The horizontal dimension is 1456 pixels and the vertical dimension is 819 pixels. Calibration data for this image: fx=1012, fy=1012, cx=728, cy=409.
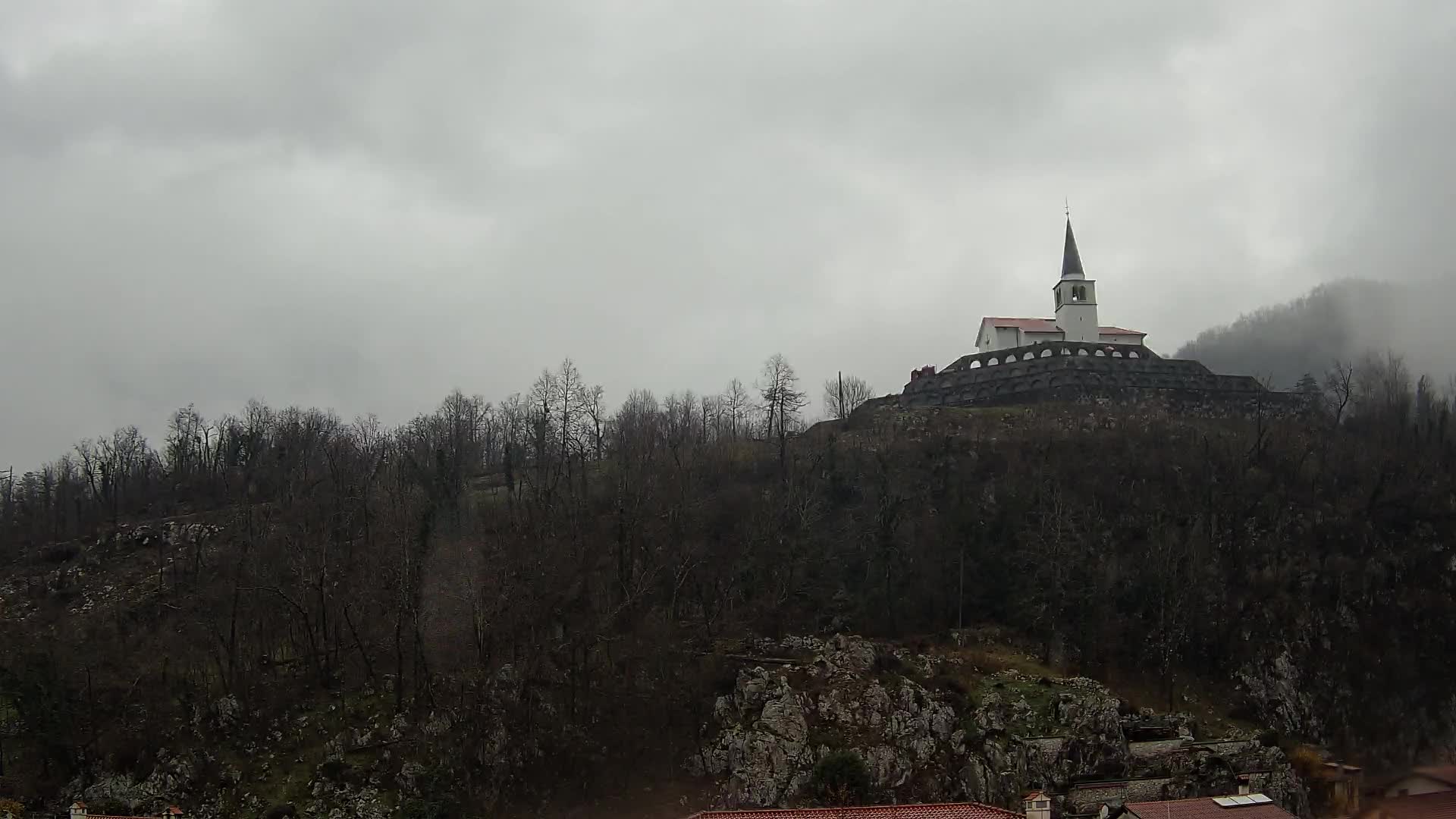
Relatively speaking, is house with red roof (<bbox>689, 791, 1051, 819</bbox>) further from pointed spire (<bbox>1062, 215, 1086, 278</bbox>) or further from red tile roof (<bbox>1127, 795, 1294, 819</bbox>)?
pointed spire (<bbox>1062, 215, 1086, 278</bbox>)

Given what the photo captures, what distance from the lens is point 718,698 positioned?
42.6 meters

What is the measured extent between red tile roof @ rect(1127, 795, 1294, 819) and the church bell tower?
59.7 metres

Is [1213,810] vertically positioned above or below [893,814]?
below

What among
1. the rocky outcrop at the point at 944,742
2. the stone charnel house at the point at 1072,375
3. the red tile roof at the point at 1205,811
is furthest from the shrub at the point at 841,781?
the stone charnel house at the point at 1072,375

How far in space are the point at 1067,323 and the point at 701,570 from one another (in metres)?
46.1

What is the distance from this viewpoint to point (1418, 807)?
92.8 ft

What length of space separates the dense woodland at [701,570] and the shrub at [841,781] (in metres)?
7.00

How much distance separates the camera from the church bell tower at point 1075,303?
82750 millimetres

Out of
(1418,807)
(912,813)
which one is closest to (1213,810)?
(1418,807)

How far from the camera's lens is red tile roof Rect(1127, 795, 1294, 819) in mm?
25922

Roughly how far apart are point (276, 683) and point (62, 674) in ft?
25.7

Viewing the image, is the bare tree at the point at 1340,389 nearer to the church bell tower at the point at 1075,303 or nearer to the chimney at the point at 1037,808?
the church bell tower at the point at 1075,303

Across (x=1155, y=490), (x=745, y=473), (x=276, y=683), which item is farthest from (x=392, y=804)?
(x=1155, y=490)

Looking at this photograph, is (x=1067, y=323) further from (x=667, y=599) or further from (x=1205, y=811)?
(x=1205, y=811)
